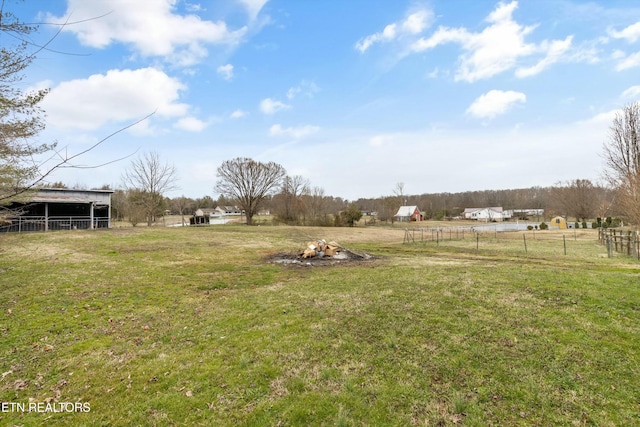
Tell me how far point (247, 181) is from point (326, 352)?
1610 inches

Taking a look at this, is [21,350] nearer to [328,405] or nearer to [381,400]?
[328,405]

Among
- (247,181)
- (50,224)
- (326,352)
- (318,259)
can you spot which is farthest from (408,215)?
(326,352)

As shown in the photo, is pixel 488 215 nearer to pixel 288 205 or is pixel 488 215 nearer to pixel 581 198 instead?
pixel 581 198

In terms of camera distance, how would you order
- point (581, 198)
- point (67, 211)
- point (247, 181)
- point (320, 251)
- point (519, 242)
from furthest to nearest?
point (581, 198), point (247, 181), point (67, 211), point (519, 242), point (320, 251)

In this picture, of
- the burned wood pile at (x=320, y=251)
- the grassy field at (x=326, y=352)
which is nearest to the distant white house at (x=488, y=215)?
the burned wood pile at (x=320, y=251)

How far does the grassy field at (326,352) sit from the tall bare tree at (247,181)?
35247 millimetres

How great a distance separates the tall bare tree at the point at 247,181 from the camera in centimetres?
4303

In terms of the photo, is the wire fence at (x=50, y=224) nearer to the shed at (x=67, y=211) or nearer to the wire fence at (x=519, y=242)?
the shed at (x=67, y=211)

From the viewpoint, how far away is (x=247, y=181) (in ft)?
143

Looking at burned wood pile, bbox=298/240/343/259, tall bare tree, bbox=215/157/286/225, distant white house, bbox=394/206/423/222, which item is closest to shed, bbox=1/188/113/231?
tall bare tree, bbox=215/157/286/225

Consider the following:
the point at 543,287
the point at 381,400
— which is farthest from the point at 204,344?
the point at 543,287

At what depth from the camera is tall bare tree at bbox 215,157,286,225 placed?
43031 millimetres

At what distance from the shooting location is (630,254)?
16375 millimetres

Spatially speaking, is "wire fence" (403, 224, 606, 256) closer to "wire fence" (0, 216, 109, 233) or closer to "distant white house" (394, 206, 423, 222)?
"wire fence" (0, 216, 109, 233)
